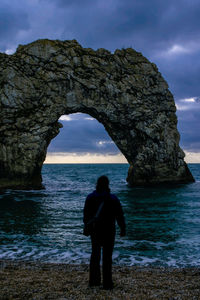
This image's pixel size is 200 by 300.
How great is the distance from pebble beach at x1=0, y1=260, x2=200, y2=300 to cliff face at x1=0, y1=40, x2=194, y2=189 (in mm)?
25959

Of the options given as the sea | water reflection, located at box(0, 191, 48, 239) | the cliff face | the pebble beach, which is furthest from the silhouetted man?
the cliff face

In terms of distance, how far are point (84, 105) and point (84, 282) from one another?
101 ft

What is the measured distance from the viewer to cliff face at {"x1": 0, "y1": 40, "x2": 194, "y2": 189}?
3219cm

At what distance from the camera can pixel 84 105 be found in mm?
35188

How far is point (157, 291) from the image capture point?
5480 millimetres

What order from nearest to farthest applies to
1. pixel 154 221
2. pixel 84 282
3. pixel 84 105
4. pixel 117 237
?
pixel 84 282 < pixel 117 237 < pixel 154 221 < pixel 84 105

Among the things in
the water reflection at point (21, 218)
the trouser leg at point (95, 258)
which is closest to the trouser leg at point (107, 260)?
the trouser leg at point (95, 258)

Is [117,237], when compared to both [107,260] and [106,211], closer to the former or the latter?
[107,260]

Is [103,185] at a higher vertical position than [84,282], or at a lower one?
higher

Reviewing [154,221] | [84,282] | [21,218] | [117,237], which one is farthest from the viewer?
[21,218]

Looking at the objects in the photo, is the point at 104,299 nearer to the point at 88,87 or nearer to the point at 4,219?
the point at 4,219

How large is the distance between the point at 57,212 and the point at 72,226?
16.2 ft

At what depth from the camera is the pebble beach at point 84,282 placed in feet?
17.0

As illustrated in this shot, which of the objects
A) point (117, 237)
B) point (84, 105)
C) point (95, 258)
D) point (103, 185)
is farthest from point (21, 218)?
point (84, 105)
